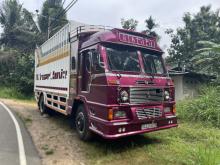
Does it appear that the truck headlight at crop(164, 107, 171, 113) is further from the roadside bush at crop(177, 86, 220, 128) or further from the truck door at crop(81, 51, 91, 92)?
the roadside bush at crop(177, 86, 220, 128)

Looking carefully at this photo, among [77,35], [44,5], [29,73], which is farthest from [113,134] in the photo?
[44,5]

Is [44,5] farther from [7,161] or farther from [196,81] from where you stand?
[7,161]

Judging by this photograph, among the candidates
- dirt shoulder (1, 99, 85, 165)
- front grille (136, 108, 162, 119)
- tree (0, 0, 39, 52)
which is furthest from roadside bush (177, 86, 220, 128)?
tree (0, 0, 39, 52)

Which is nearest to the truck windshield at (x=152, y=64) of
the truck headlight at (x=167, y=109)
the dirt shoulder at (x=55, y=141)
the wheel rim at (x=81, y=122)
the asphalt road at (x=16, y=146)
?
the truck headlight at (x=167, y=109)

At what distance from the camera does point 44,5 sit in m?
39.0

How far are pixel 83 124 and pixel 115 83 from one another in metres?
2.00

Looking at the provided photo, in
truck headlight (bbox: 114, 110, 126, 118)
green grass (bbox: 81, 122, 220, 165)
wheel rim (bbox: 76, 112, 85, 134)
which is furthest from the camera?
wheel rim (bbox: 76, 112, 85, 134)

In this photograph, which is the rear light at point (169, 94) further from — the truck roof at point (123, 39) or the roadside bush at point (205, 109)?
the roadside bush at point (205, 109)

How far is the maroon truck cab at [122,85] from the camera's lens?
668 cm

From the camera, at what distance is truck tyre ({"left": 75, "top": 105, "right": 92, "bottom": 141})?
7.79 m

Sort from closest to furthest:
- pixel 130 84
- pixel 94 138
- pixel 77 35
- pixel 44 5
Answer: pixel 130 84, pixel 94 138, pixel 77 35, pixel 44 5

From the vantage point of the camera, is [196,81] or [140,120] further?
[196,81]

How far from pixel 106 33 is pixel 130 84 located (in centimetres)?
160

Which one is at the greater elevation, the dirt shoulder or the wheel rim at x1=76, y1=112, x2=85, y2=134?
the wheel rim at x1=76, y1=112, x2=85, y2=134
